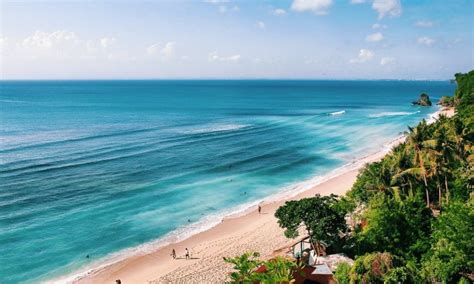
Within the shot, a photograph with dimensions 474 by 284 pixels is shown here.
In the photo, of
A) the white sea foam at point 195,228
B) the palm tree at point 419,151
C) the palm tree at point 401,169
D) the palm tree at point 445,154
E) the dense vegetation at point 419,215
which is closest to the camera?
the dense vegetation at point 419,215

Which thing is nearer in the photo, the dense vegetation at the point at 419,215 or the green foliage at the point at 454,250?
the green foliage at the point at 454,250

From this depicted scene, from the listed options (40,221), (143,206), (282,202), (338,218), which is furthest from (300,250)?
(40,221)

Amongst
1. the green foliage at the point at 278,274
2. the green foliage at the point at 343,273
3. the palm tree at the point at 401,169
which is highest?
the palm tree at the point at 401,169

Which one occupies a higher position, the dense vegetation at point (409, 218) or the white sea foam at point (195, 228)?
the dense vegetation at point (409, 218)

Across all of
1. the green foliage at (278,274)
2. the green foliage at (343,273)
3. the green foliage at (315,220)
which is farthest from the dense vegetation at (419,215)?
the green foliage at (278,274)

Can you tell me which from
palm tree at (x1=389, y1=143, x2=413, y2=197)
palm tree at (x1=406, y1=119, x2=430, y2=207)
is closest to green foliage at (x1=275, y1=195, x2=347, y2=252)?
palm tree at (x1=389, y1=143, x2=413, y2=197)

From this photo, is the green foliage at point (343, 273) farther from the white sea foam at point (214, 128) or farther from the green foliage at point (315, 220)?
the white sea foam at point (214, 128)

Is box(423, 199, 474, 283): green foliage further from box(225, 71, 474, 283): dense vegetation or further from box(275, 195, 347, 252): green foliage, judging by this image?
box(275, 195, 347, 252): green foliage

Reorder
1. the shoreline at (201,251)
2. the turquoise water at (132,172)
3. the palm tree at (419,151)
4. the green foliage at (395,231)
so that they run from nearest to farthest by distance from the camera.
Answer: the green foliage at (395,231), the shoreline at (201,251), the palm tree at (419,151), the turquoise water at (132,172)

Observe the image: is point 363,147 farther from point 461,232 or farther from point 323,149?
point 461,232
